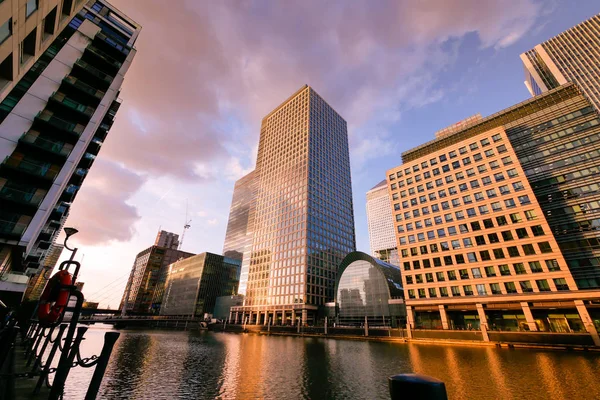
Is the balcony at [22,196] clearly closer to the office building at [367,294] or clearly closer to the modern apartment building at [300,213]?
the office building at [367,294]

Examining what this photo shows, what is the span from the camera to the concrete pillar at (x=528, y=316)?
42791 millimetres

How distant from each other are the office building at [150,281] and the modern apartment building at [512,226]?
15830cm

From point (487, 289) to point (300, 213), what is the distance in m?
66.8

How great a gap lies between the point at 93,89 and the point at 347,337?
65.9 meters

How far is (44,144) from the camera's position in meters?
30.0

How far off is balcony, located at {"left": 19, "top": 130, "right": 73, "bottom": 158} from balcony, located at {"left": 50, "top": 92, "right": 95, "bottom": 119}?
514cm

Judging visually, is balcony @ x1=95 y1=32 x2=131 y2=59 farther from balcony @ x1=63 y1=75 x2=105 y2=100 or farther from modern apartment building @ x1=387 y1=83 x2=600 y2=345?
modern apartment building @ x1=387 y1=83 x2=600 y2=345

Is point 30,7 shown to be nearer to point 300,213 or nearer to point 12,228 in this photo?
point 12,228

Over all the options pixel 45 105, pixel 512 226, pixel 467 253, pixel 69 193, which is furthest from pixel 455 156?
pixel 69 193

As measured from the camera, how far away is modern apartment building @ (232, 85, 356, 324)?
9488 centimetres

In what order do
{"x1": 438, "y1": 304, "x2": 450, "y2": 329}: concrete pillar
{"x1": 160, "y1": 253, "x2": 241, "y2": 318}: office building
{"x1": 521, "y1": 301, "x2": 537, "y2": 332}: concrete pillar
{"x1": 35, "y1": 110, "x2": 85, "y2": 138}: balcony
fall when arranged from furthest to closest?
{"x1": 160, "y1": 253, "x2": 241, "y2": 318}: office building → {"x1": 438, "y1": 304, "x2": 450, "y2": 329}: concrete pillar → {"x1": 521, "y1": 301, "x2": 537, "y2": 332}: concrete pillar → {"x1": 35, "y1": 110, "x2": 85, "y2": 138}: balcony

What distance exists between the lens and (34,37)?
1700 cm

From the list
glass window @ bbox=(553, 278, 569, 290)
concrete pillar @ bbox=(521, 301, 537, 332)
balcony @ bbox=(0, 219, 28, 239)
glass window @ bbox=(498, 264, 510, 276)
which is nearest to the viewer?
balcony @ bbox=(0, 219, 28, 239)

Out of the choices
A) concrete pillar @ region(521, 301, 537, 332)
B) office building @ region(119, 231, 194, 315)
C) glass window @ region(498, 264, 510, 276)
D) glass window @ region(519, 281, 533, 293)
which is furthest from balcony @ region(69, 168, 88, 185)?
office building @ region(119, 231, 194, 315)
